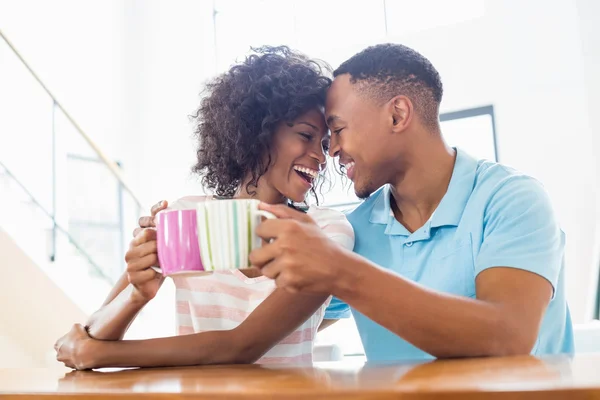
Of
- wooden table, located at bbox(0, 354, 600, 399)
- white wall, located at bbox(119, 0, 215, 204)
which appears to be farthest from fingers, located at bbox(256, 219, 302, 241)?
white wall, located at bbox(119, 0, 215, 204)

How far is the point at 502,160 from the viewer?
5398 mm

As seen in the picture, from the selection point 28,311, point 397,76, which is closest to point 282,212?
point 397,76

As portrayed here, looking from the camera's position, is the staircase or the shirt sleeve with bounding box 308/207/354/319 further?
the staircase

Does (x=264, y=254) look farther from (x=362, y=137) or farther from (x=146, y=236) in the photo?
(x=362, y=137)

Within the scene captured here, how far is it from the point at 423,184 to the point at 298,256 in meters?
0.81

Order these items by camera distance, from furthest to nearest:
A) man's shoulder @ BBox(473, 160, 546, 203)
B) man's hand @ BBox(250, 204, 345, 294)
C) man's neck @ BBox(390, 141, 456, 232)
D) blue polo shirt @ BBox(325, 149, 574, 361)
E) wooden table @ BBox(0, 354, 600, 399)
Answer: man's neck @ BBox(390, 141, 456, 232) → man's shoulder @ BBox(473, 160, 546, 203) → blue polo shirt @ BBox(325, 149, 574, 361) → man's hand @ BBox(250, 204, 345, 294) → wooden table @ BBox(0, 354, 600, 399)

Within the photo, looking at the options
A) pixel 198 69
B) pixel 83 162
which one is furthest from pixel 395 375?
pixel 198 69

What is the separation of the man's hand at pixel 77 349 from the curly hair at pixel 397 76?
818 millimetres

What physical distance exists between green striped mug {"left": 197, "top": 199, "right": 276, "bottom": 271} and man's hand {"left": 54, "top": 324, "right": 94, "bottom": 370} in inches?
14.7

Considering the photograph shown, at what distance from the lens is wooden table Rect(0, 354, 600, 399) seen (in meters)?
0.50

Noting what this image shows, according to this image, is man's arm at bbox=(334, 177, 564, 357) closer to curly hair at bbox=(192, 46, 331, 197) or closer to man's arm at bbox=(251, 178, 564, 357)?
man's arm at bbox=(251, 178, 564, 357)

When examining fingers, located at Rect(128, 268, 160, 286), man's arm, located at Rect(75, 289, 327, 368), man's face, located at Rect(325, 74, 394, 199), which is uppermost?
man's face, located at Rect(325, 74, 394, 199)

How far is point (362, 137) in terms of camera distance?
4.89ft

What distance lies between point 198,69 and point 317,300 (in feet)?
20.4
